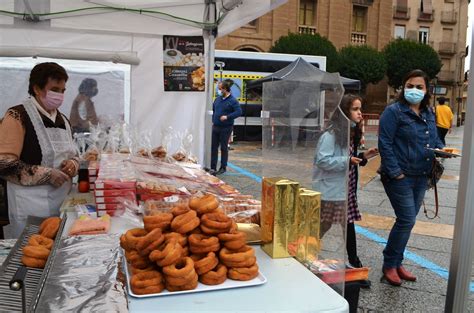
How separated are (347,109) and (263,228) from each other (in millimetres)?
2235

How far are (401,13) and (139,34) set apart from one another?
159ft

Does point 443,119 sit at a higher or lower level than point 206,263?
higher

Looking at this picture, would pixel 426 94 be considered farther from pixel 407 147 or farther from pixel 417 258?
pixel 417 258

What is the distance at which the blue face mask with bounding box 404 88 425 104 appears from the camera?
3.64m

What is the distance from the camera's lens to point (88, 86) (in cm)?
581

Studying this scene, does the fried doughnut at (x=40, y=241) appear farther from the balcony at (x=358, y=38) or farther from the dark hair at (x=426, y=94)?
the balcony at (x=358, y=38)

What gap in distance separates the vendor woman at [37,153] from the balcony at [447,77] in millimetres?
53805

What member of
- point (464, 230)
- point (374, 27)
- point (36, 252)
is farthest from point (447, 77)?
point (36, 252)

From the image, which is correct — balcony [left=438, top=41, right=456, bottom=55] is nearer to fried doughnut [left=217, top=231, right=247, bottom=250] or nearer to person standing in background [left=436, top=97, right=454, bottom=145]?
person standing in background [left=436, top=97, right=454, bottom=145]

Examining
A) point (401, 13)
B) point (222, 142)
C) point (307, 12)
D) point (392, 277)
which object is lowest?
point (392, 277)

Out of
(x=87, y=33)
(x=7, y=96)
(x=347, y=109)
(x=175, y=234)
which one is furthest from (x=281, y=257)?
(x=7, y=96)

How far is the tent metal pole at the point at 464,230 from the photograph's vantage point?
1.97 metres

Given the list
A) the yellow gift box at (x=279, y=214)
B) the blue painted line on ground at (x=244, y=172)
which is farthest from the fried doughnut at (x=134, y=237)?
the blue painted line on ground at (x=244, y=172)

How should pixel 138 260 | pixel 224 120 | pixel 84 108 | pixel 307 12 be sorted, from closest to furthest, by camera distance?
pixel 138 260, pixel 84 108, pixel 224 120, pixel 307 12
